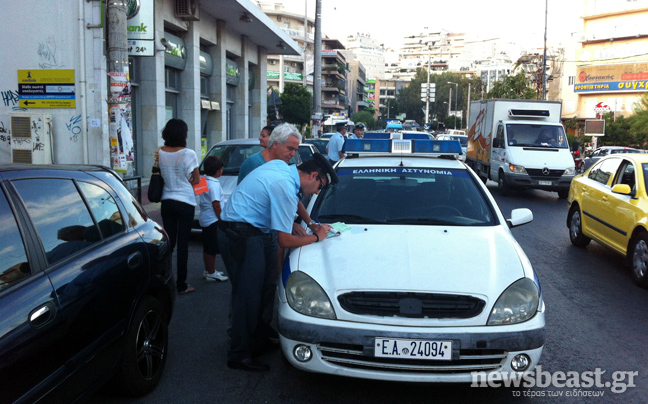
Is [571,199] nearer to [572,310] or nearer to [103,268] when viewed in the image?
[572,310]

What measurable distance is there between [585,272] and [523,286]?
14.4 ft

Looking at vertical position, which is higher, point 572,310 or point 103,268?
point 103,268

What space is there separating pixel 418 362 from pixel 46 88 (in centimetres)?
1084

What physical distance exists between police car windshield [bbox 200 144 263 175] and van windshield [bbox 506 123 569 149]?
9165mm

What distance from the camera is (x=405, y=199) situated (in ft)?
15.7

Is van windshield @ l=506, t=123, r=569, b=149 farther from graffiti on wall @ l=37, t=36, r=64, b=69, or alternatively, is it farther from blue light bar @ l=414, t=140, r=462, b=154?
graffiti on wall @ l=37, t=36, r=64, b=69

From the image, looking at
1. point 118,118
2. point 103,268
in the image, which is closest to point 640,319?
point 103,268

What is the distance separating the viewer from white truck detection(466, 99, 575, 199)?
15578 mm

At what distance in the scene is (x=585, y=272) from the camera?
24.3 feet

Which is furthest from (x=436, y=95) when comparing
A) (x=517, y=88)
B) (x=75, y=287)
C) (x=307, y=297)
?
(x=75, y=287)

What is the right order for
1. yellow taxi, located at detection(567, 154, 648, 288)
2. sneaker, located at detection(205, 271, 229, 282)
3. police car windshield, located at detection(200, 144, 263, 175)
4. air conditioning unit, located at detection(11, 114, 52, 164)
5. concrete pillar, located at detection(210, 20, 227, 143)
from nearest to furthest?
sneaker, located at detection(205, 271, 229, 282)
yellow taxi, located at detection(567, 154, 648, 288)
police car windshield, located at detection(200, 144, 263, 175)
air conditioning unit, located at detection(11, 114, 52, 164)
concrete pillar, located at detection(210, 20, 227, 143)

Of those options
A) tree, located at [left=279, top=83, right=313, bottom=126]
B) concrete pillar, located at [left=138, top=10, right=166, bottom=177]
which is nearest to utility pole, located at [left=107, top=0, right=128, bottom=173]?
concrete pillar, located at [left=138, top=10, right=166, bottom=177]

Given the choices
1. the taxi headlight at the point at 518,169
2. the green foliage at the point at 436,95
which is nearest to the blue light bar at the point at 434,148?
the taxi headlight at the point at 518,169

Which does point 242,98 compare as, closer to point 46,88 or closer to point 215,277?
point 46,88
